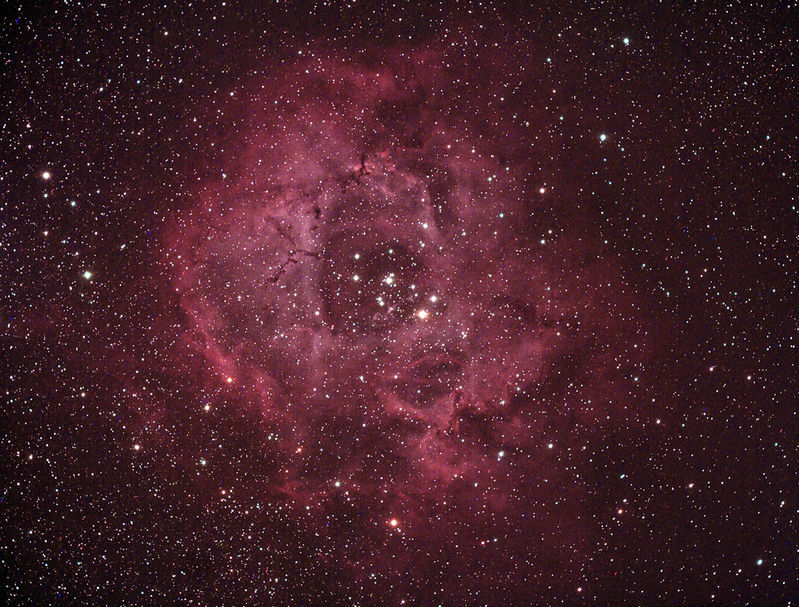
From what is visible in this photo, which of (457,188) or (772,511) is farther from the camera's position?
(772,511)

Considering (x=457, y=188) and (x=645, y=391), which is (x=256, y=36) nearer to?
(x=457, y=188)

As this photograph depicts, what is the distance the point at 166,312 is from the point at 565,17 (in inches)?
39.5

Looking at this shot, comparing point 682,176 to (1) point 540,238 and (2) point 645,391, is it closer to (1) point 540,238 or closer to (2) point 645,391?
(1) point 540,238

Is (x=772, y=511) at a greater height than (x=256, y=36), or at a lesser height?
lesser

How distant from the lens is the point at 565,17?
72 cm

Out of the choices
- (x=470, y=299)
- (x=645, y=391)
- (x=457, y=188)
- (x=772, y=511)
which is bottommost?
(x=772, y=511)

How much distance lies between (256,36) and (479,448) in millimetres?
951

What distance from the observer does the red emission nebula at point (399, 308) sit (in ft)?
2.33

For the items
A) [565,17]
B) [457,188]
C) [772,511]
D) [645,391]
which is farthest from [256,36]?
[772,511]

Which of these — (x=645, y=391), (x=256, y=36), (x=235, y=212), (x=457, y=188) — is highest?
(x=256, y=36)

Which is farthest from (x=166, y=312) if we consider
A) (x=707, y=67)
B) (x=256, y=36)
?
(x=707, y=67)

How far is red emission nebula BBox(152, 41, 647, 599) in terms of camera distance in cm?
71

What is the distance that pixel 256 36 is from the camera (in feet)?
2.34

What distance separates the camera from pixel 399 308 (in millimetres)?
734
